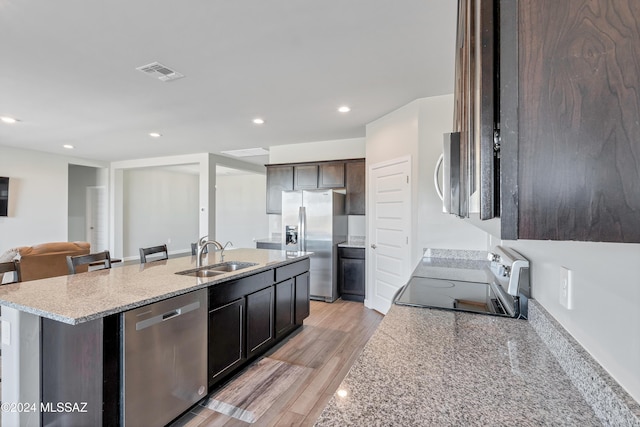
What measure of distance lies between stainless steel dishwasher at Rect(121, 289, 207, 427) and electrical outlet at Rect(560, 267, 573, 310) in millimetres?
1877

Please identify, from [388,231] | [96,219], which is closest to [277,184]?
[388,231]

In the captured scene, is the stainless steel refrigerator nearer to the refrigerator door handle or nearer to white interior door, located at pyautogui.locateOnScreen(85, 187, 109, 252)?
the refrigerator door handle

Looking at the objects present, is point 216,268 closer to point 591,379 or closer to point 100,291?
point 100,291

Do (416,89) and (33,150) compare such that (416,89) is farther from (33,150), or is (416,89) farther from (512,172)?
(33,150)

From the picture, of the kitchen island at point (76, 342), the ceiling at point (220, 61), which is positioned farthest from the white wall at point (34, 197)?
the kitchen island at point (76, 342)

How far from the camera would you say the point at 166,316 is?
1.86m

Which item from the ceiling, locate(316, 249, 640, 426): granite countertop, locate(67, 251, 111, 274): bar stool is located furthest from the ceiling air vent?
locate(316, 249, 640, 426): granite countertop

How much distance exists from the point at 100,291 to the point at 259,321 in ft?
4.22

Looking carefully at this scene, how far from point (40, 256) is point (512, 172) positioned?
16.8ft

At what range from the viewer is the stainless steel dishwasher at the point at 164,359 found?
1.67m

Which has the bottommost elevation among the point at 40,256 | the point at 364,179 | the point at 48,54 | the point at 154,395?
the point at 154,395

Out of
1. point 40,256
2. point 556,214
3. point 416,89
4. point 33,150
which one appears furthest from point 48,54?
point 33,150

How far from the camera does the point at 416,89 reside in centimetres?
323

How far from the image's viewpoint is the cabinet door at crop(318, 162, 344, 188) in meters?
5.12
